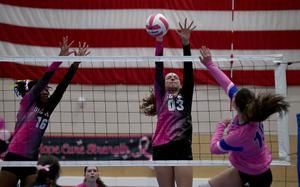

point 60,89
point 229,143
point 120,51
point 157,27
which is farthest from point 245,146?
point 120,51

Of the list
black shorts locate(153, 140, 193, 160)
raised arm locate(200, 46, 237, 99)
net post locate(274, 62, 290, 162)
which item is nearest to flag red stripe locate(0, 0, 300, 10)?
net post locate(274, 62, 290, 162)

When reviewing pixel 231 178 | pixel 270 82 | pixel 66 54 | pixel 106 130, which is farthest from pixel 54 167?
pixel 270 82

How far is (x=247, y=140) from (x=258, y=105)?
1.05 ft

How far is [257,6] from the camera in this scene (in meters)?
10.7

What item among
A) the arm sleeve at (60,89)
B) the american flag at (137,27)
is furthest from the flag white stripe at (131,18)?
the arm sleeve at (60,89)

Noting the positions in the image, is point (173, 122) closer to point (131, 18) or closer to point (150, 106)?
point (150, 106)

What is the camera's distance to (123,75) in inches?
430

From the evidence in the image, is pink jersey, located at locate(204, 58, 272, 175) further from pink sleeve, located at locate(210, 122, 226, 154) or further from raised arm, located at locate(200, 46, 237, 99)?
raised arm, located at locate(200, 46, 237, 99)

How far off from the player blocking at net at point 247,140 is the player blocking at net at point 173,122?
1.04 m

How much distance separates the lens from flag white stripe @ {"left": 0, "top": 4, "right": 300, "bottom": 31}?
423 inches

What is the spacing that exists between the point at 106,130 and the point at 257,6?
3417mm

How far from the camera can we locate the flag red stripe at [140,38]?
10.7 m

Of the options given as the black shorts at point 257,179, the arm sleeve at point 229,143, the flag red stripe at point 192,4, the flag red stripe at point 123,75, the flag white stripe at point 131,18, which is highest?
the flag red stripe at point 192,4

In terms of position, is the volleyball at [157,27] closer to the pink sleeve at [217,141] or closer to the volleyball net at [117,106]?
the pink sleeve at [217,141]
